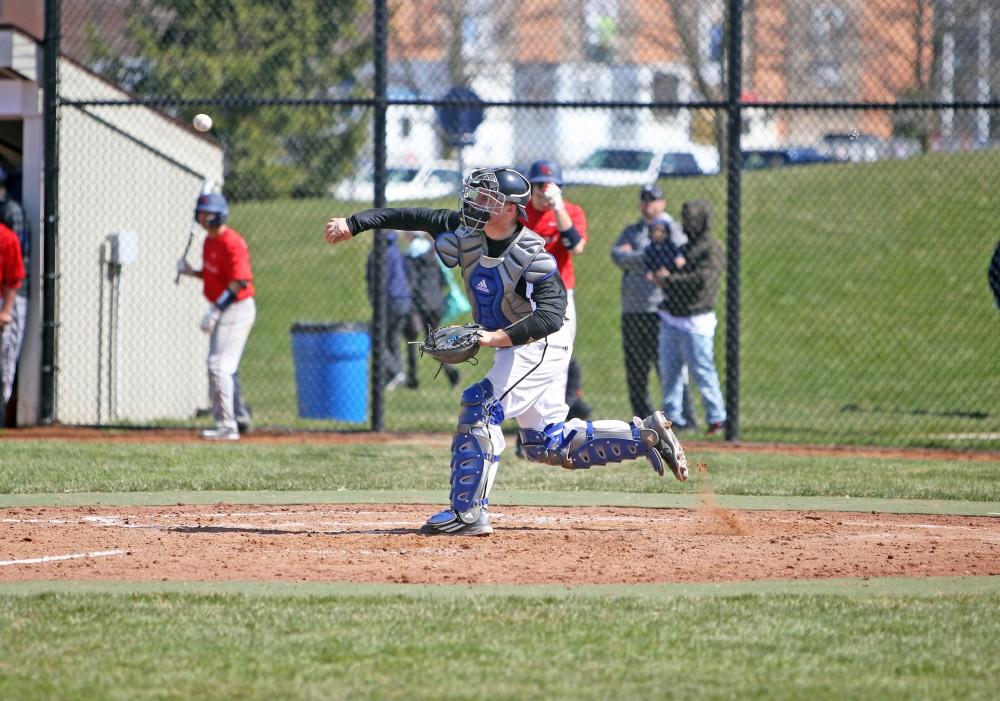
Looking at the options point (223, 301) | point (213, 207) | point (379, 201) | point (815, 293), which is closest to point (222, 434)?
point (223, 301)

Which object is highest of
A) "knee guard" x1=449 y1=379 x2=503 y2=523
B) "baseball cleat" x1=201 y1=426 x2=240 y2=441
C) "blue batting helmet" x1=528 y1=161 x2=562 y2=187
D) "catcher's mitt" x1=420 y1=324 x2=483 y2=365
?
"blue batting helmet" x1=528 y1=161 x2=562 y2=187

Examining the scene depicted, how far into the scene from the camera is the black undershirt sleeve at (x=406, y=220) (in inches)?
285

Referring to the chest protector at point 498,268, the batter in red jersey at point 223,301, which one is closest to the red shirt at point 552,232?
the batter in red jersey at point 223,301

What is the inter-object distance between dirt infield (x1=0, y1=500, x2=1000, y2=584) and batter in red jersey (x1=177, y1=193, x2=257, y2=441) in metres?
3.56

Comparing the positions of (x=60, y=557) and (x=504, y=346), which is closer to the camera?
(x=60, y=557)

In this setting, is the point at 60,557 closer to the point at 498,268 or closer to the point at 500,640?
the point at 498,268

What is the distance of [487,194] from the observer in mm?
7012

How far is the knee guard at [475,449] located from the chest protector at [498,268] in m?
0.39

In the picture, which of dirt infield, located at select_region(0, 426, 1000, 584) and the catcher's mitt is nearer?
dirt infield, located at select_region(0, 426, 1000, 584)

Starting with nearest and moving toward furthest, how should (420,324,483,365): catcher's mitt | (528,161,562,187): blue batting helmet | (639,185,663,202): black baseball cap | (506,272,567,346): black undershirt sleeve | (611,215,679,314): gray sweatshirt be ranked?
(420,324,483,365): catcher's mitt
(506,272,567,346): black undershirt sleeve
(528,161,562,187): blue batting helmet
(639,185,663,202): black baseball cap
(611,215,679,314): gray sweatshirt

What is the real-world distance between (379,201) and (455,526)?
5.35 m

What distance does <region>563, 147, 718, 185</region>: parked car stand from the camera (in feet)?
76.8

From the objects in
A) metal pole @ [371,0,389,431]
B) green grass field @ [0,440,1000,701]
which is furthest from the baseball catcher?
metal pole @ [371,0,389,431]

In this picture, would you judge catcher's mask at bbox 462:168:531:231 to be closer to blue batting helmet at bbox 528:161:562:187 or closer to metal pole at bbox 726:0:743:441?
blue batting helmet at bbox 528:161:562:187
